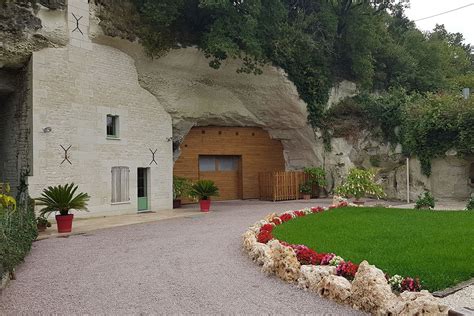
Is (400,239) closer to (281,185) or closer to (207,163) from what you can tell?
(281,185)

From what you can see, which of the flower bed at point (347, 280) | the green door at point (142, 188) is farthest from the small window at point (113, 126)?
the flower bed at point (347, 280)

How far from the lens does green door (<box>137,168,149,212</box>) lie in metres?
18.0

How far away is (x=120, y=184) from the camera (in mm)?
16938

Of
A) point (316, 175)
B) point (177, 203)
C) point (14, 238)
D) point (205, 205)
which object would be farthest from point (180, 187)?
point (14, 238)

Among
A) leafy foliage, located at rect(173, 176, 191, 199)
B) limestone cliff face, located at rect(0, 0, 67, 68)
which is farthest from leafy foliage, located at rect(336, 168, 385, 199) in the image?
limestone cliff face, located at rect(0, 0, 67, 68)

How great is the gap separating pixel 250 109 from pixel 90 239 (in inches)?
518

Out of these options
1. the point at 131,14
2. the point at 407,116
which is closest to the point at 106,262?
the point at 131,14

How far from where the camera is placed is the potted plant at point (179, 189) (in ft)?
64.5

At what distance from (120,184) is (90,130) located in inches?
99.7

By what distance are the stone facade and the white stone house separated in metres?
0.03

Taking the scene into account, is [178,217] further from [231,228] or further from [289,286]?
[289,286]

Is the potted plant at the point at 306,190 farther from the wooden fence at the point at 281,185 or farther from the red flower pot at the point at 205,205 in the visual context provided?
the red flower pot at the point at 205,205

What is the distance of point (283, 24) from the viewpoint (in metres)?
20.8

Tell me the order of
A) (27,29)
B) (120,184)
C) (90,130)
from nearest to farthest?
(27,29), (90,130), (120,184)
